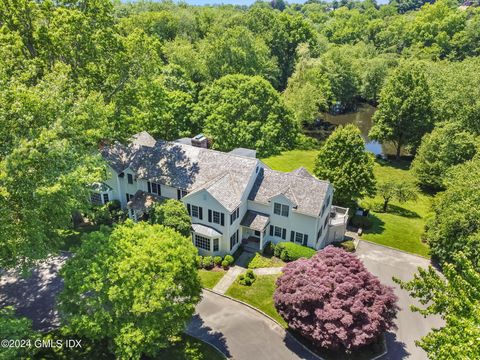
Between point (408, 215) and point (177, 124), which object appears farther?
point (177, 124)

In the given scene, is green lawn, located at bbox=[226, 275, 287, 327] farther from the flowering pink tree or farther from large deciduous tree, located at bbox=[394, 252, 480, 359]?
large deciduous tree, located at bbox=[394, 252, 480, 359]

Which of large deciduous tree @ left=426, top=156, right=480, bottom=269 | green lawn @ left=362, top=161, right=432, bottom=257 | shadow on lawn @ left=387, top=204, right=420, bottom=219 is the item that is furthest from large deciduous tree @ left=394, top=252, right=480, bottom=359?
shadow on lawn @ left=387, top=204, right=420, bottom=219

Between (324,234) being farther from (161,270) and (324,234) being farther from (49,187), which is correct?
(49,187)

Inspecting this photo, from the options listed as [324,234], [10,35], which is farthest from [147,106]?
[324,234]

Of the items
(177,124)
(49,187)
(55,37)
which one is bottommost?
(177,124)

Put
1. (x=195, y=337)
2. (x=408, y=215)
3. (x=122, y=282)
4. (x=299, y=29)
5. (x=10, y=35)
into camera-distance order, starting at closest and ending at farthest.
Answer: (x=122, y=282) < (x=195, y=337) < (x=10, y=35) < (x=408, y=215) < (x=299, y=29)

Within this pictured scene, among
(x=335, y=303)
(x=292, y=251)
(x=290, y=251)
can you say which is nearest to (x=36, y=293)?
(x=290, y=251)
